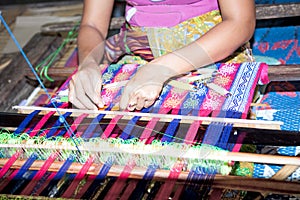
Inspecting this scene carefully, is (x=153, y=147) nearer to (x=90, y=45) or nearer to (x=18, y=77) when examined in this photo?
(x=90, y=45)

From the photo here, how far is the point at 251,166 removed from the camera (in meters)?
1.62

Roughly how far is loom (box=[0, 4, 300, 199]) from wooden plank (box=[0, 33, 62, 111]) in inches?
30.3

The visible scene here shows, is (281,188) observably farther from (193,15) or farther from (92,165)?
(193,15)

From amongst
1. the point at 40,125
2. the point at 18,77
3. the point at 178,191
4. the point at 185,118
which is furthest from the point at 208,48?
the point at 18,77

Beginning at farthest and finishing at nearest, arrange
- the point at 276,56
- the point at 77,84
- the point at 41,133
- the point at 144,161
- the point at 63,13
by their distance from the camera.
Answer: the point at 63,13 → the point at 276,56 → the point at 77,84 → the point at 41,133 → the point at 144,161

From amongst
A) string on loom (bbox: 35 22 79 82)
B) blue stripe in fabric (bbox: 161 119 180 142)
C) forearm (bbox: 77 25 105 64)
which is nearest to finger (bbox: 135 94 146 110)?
blue stripe in fabric (bbox: 161 119 180 142)

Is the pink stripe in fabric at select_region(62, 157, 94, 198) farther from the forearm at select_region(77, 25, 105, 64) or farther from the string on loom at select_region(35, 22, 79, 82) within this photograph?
the string on loom at select_region(35, 22, 79, 82)

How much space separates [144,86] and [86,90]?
24 centimetres

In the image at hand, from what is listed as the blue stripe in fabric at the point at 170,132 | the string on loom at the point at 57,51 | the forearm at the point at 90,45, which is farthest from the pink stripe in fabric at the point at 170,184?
the string on loom at the point at 57,51

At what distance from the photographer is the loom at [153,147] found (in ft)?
4.30

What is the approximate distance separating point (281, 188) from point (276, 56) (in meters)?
1.28

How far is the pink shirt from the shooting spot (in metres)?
1.84

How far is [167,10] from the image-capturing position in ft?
6.11

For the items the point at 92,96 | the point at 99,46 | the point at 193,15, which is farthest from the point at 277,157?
the point at 99,46
